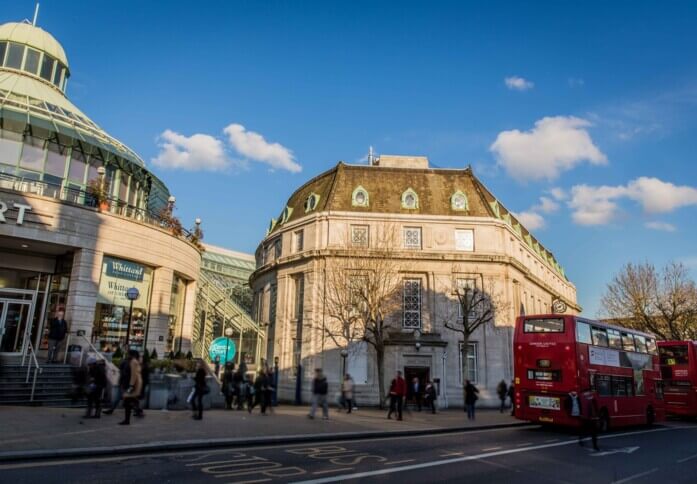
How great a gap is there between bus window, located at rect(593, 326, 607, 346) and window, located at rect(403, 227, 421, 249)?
16.1 metres

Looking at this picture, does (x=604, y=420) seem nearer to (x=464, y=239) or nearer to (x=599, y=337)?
(x=599, y=337)

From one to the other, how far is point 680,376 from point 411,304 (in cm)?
1603

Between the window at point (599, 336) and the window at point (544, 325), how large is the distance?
5.75ft

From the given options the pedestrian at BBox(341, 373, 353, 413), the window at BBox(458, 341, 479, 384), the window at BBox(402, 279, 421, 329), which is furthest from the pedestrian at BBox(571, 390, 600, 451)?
the window at BBox(402, 279, 421, 329)

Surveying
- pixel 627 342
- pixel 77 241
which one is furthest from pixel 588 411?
pixel 77 241

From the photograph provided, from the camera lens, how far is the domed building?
30734 millimetres

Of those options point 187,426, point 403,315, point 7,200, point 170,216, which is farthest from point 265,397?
point 403,315

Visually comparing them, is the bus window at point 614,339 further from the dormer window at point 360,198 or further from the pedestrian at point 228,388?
the dormer window at point 360,198

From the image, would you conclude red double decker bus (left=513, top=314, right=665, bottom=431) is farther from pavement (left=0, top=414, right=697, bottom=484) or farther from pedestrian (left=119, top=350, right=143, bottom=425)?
pedestrian (left=119, top=350, right=143, bottom=425)

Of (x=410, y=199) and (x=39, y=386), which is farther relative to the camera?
(x=410, y=199)

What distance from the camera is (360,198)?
3503cm

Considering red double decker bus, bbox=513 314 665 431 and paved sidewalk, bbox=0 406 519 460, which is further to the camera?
red double decker bus, bbox=513 314 665 431

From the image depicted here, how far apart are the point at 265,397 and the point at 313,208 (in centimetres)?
1944

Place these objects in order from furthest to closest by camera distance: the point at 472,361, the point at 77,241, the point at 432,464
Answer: the point at 472,361 < the point at 77,241 < the point at 432,464
